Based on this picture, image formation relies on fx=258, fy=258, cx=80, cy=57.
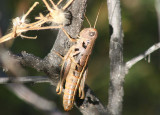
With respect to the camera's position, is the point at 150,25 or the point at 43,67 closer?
the point at 43,67

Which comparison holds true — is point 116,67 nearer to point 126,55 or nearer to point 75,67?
point 75,67

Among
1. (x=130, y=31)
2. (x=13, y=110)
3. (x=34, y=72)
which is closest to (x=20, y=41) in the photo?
(x=34, y=72)

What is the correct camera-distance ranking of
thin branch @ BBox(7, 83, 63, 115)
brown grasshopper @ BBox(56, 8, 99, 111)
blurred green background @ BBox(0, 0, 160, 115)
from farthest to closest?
blurred green background @ BBox(0, 0, 160, 115) → brown grasshopper @ BBox(56, 8, 99, 111) → thin branch @ BBox(7, 83, 63, 115)

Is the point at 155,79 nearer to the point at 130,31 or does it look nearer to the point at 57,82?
the point at 130,31

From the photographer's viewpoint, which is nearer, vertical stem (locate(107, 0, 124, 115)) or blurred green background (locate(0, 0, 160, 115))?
vertical stem (locate(107, 0, 124, 115))

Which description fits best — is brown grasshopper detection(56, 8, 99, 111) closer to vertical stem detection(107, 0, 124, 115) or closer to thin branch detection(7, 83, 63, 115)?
vertical stem detection(107, 0, 124, 115)

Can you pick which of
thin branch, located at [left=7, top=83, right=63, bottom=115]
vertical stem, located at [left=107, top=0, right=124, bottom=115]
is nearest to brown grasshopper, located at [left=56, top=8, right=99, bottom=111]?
vertical stem, located at [left=107, top=0, right=124, bottom=115]

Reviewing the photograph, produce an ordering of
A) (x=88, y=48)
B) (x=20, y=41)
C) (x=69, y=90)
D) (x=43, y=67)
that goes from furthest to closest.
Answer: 1. (x=20, y=41)
2. (x=88, y=48)
3. (x=69, y=90)
4. (x=43, y=67)

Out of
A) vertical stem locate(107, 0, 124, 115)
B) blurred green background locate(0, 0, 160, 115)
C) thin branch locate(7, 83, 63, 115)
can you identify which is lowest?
blurred green background locate(0, 0, 160, 115)

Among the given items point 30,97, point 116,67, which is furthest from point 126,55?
point 30,97
